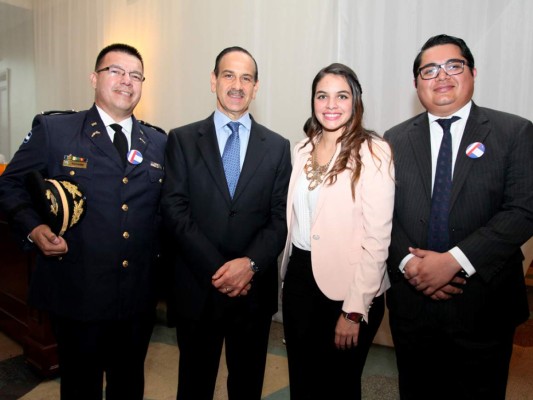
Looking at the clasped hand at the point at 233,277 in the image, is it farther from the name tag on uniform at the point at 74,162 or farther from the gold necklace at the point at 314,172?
the name tag on uniform at the point at 74,162

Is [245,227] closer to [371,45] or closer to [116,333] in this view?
[116,333]

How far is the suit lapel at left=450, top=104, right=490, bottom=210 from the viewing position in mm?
1556

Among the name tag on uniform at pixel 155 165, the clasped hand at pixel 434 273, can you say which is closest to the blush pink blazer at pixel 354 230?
the clasped hand at pixel 434 273

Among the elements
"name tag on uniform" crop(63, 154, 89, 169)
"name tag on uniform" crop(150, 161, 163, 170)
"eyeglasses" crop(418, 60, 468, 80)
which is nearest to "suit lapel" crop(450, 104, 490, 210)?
"eyeglasses" crop(418, 60, 468, 80)

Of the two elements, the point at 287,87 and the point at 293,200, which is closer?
the point at 293,200

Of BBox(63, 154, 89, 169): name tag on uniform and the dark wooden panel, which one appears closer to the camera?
BBox(63, 154, 89, 169): name tag on uniform

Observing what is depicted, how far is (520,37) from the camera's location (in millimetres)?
2557

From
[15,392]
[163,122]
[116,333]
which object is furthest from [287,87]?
[15,392]

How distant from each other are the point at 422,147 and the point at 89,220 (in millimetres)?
1335

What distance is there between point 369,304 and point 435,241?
1.14 feet

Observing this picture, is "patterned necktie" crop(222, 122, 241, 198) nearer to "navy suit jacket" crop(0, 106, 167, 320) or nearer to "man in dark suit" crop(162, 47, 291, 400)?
"man in dark suit" crop(162, 47, 291, 400)

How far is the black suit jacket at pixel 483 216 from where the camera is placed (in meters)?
1.50

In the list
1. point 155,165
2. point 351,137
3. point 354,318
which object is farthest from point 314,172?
point 155,165

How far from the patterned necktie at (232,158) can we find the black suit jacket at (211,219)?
4cm
